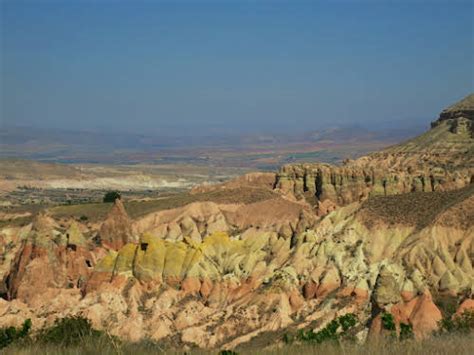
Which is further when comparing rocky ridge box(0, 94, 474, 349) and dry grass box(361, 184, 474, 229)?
dry grass box(361, 184, 474, 229)

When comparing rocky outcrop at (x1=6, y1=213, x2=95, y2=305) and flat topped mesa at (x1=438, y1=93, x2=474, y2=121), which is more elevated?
flat topped mesa at (x1=438, y1=93, x2=474, y2=121)

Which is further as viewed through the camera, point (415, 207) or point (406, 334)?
point (415, 207)

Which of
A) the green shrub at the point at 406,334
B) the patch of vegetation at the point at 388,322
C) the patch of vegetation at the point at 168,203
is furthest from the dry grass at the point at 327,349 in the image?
the patch of vegetation at the point at 168,203

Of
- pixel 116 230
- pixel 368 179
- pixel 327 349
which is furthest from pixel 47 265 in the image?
pixel 368 179

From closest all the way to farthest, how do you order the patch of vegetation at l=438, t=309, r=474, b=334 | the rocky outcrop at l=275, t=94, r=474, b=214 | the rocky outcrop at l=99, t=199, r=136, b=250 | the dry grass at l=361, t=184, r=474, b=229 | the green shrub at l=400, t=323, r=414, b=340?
1. the green shrub at l=400, t=323, r=414, b=340
2. the patch of vegetation at l=438, t=309, r=474, b=334
3. the dry grass at l=361, t=184, r=474, b=229
4. the rocky outcrop at l=99, t=199, r=136, b=250
5. the rocky outcrop at l=275, t=94, r=474, b=214

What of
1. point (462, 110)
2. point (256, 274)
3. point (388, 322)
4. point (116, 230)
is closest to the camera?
point (388, 322)

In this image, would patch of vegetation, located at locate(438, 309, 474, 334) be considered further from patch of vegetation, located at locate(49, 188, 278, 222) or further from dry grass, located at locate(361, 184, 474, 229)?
patch of vegetation, located at locate(49, 188, 278, 222)

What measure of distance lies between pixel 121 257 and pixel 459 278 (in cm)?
1997

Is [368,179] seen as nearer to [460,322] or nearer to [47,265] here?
[47,265]

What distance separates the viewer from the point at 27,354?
1132cm

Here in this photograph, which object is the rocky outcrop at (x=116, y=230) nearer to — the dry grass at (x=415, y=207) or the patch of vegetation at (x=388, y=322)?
the dry grass at (x=415, y=207)

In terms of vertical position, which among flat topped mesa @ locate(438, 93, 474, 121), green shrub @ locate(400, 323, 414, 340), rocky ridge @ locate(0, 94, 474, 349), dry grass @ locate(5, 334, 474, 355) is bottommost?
rocky ridge @ locate(0, 94, 474, 349)

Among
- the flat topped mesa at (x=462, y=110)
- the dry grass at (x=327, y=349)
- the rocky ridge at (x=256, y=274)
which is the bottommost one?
the rocky ridge at (x=256, y=274)

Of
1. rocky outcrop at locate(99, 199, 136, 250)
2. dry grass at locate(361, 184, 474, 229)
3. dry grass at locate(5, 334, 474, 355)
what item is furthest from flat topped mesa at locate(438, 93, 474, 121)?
dry grass at locate(5, 334, 474, 355)
